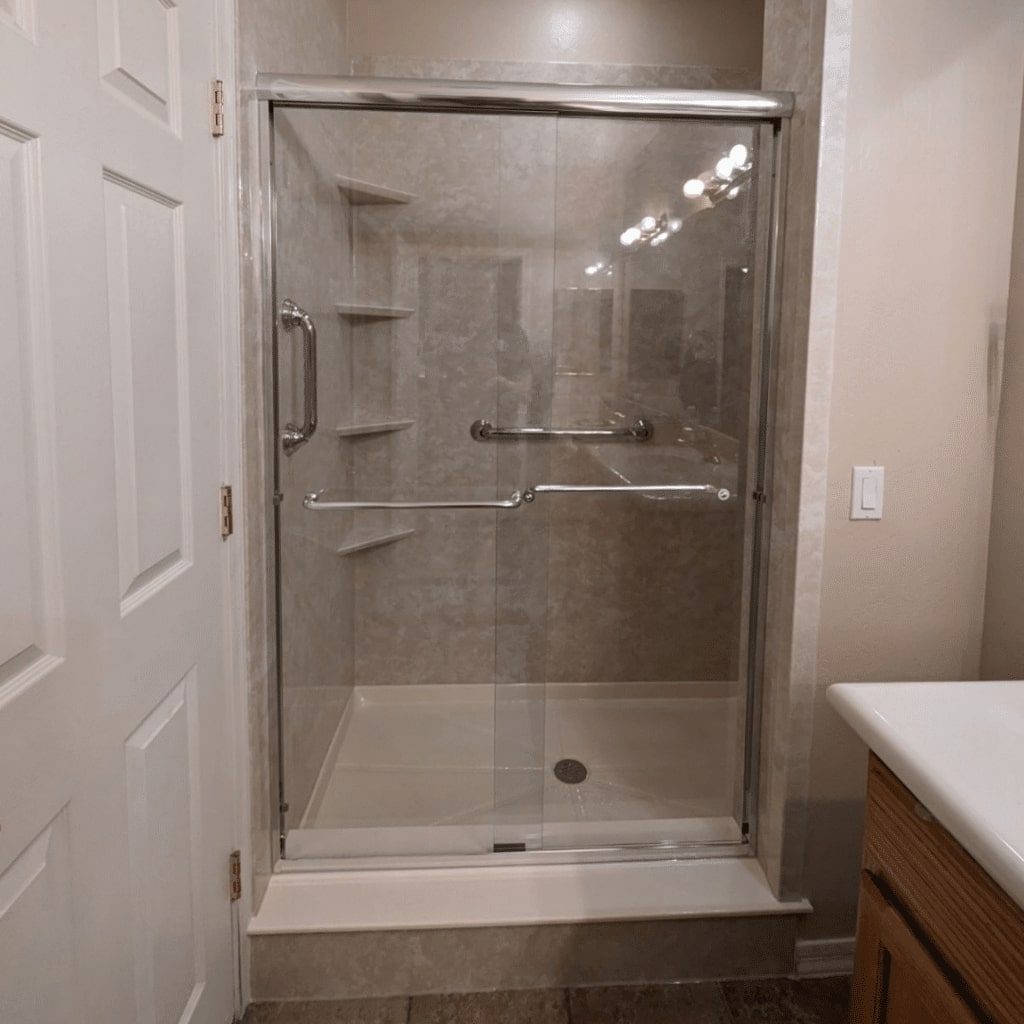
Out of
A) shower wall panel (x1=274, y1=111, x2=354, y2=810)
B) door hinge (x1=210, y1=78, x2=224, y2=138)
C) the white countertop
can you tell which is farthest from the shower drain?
door hinge (x1=210, y1=78, x2=224, y2=138)

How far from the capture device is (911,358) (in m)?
1.81

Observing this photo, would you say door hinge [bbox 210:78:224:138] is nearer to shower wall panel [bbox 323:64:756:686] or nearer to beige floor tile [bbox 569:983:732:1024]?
shower wall panel [bbox 323:64:756:686]

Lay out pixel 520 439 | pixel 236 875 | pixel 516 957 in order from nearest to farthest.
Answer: pixel 236 875, pixel 516 957, pixel 520 439

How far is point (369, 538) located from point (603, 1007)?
130cm

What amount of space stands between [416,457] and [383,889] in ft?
3.61

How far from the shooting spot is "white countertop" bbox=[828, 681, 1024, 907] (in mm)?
873

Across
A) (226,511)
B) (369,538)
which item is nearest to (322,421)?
(369,538)

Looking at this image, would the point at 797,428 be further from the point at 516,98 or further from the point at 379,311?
the point at 379,311

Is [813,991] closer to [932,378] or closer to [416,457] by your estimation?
[932,378]

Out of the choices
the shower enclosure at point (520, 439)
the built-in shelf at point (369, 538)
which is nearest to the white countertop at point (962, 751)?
the shower enclosure at point (520, 439)

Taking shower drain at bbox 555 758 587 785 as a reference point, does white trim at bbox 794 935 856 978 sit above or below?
below

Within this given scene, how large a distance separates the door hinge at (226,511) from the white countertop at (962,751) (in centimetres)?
110

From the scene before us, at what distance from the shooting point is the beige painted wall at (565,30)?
2887mm

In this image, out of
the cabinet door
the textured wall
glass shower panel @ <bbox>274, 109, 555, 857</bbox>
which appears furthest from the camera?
glass shower panel @ <bbox>274, 109, 555, 857</bbox>
